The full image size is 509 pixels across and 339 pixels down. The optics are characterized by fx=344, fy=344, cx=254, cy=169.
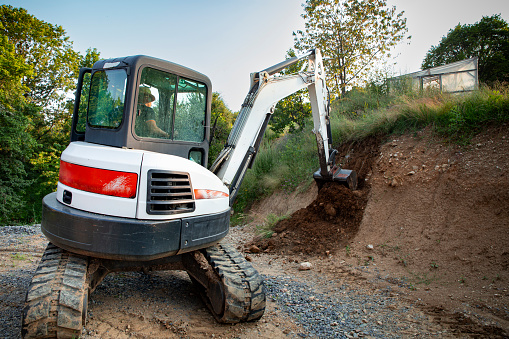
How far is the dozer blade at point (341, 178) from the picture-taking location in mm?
6555

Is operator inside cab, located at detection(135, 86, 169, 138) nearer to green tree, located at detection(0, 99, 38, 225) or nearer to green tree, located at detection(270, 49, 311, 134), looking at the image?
green tree, located at detection(270, 49, 311, 134)

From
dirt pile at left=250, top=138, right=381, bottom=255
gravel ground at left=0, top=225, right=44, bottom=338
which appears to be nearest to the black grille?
gravel ground at left=0, top=225, right=44, bottom=338

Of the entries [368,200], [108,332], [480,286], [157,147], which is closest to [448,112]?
[368,200]

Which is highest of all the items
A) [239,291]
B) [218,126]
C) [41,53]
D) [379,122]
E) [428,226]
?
[41,53]

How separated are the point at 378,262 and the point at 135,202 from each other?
3.94 meters

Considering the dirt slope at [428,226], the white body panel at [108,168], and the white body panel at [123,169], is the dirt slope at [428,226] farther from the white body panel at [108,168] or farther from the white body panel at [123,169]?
the white body panel at [108,168]

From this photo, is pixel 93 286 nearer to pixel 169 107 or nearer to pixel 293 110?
pixel 169 107

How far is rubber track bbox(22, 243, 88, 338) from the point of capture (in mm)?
2541

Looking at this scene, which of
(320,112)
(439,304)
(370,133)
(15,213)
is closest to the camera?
(439,304)

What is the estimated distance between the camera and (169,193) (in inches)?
117

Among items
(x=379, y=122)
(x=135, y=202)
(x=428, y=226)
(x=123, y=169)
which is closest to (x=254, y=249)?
(x=428, y=226)

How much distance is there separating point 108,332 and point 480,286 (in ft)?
13.7

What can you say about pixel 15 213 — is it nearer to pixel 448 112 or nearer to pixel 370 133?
pixel 370 133

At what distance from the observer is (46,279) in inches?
108
